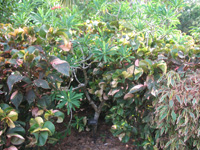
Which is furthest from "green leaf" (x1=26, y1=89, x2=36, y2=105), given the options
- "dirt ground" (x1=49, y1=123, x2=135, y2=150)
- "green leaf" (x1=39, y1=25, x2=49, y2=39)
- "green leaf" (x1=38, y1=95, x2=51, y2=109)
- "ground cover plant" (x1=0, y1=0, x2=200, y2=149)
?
"dirt ground" (x1=49, y1=123, x2=135, y2=150)

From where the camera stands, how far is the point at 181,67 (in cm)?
179

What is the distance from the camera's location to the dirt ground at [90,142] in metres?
2.26

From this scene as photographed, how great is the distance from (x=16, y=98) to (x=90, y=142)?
1243mm

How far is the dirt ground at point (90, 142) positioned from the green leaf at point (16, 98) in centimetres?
93

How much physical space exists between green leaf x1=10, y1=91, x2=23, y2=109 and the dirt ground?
36.7 inches

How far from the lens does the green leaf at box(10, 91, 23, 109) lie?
148cm

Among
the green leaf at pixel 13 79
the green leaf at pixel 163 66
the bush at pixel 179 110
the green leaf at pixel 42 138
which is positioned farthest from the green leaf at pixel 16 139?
the green leaf at pixel 163 66

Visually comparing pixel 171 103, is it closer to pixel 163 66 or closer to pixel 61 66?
pixel 163 66

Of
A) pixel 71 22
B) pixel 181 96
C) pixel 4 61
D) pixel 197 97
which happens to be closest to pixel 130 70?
pixel 181 96

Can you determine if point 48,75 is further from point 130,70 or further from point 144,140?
point 144,140

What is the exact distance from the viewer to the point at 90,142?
7.78ft

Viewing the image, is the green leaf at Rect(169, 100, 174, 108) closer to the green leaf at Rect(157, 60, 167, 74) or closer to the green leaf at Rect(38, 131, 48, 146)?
the green leaf at Rect(157, 60, 167, 74)

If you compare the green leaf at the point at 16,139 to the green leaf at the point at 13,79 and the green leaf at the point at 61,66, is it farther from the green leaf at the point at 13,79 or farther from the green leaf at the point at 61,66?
the green leaf at the point at 61,66

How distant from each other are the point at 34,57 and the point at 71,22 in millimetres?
712
